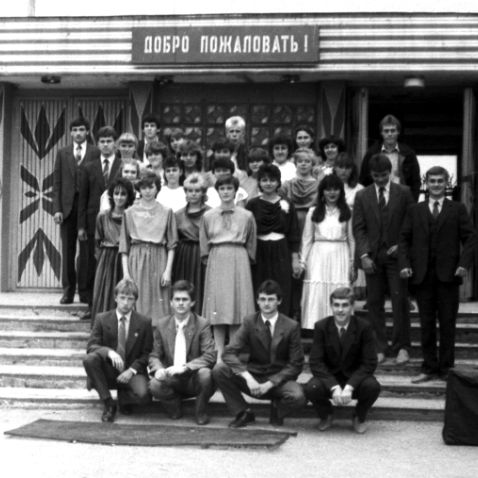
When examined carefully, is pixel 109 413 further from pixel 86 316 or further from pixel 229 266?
pixel 86 316

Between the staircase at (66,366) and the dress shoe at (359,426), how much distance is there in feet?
1.26

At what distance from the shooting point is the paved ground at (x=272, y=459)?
7801 millimetres

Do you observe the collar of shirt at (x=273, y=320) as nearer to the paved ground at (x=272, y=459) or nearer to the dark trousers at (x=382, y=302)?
the paved ground at (x=272, y=459)

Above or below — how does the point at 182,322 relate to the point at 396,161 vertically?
below

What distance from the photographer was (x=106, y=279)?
10.9 meters

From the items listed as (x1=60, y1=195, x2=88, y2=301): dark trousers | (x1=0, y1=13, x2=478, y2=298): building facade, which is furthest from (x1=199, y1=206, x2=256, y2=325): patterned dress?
(x1=0, y1=13, x2=478, y2=298): building facade

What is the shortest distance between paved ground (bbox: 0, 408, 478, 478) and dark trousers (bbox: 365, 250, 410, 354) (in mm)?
1339

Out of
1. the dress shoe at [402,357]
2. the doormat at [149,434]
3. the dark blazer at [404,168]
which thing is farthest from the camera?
the dark blazer at [404,168]

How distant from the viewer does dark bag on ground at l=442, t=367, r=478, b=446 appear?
28.9ft

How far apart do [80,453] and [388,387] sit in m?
3.14

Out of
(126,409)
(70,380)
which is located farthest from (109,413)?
(70,380)

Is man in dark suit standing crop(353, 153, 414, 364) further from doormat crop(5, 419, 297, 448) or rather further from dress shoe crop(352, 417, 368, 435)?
doormat crop(5, 419, 297, 448)

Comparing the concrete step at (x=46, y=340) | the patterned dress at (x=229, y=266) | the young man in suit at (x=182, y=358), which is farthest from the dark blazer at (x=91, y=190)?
the young man in suit at (x=182, y=358)

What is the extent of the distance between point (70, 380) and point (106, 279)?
1.05 meters
